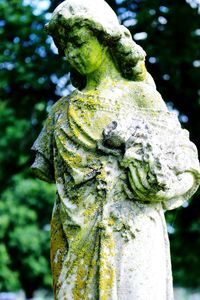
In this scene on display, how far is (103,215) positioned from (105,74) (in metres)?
1.08

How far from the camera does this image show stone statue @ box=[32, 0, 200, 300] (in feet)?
15.9

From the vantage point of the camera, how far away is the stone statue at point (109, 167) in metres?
4.86

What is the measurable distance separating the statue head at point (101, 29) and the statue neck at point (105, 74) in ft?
0.12

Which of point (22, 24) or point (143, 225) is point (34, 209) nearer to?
point (22, 24)

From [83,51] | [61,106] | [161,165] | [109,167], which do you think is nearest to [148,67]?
[61,106]

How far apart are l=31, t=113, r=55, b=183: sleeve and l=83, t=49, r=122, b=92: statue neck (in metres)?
0.43

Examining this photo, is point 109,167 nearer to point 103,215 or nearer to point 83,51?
point 103,215

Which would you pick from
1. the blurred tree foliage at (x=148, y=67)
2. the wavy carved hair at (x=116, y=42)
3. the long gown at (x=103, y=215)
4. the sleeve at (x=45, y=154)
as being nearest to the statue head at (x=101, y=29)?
the wavy carved hair at (x=116, y=42)

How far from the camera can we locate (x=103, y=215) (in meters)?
4.92

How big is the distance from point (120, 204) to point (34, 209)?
2935 cm

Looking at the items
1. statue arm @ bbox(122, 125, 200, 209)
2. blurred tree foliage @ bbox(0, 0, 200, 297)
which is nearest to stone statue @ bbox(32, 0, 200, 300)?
statue arm @ bbox(122, 125, 200, 209)

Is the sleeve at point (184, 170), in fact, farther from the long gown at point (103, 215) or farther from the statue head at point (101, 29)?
the statue head at point (101, 29)

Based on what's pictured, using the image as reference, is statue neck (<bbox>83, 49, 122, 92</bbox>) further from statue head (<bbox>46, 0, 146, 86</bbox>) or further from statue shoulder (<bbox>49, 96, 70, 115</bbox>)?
statue shoulder (<bbox>49, 96, 70, 115</bbox>)

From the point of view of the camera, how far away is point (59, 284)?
16.5 ft
